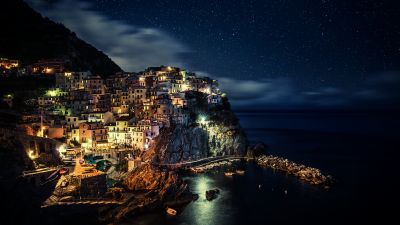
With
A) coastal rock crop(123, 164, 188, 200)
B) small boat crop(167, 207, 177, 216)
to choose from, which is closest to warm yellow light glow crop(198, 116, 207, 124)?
coastal rock crop(123, 164, 188, 200)

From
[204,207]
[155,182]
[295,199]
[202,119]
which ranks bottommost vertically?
[295,199]

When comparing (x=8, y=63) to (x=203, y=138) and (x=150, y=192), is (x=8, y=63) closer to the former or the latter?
(x=203, y=138)

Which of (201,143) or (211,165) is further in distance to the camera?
(201,143)

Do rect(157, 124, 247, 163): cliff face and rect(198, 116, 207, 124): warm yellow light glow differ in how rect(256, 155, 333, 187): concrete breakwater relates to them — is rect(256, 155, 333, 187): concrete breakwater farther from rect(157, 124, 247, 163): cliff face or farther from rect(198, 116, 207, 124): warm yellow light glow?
rect(198, 116, 207, 124): warm yellow light glow

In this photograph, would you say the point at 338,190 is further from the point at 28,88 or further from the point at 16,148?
the point at 28,88

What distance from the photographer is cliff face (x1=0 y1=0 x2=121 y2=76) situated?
73.4m

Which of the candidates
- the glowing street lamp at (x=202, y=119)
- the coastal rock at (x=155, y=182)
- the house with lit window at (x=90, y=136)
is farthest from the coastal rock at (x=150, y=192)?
the glowing street lamp at (x=202, y=119)

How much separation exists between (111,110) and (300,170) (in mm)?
33580

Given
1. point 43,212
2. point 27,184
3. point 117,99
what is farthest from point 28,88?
point 43,212

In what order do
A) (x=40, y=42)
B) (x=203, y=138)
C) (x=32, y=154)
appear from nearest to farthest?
(x=32, y=154), (x=203, y=138), (x=40, y=42)

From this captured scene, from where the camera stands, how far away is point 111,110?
59.0 metres

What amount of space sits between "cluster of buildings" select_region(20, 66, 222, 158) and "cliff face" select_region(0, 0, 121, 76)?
10648 millimetres

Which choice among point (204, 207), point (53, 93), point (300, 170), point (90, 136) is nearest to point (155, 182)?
point (204, 207)

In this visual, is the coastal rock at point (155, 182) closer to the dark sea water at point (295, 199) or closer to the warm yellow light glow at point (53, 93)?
the dark sea water at point (295, 199)
